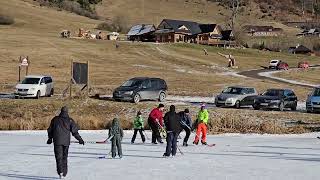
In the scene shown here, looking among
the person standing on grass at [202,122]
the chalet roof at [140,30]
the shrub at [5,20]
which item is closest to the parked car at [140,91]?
the person standing on grass at [202,122]

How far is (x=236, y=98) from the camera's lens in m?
37.3

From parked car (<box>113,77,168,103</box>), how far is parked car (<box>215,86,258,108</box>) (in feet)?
12.1

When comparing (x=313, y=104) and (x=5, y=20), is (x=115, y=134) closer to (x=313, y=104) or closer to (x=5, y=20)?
(x=313, y=104)

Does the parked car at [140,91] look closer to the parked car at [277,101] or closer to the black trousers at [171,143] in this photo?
the parked car at [277,101]

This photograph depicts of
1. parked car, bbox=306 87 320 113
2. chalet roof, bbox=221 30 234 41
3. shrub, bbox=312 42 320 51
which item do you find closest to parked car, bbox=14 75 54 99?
parked car, bbox=306 87 320 113

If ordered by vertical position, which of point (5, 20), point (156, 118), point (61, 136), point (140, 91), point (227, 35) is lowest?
point (140, 91)

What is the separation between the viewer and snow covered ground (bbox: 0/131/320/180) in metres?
15.2

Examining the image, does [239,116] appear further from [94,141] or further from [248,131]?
[94,141]

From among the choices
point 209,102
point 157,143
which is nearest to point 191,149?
point 157,143

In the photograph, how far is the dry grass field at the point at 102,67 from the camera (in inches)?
1283

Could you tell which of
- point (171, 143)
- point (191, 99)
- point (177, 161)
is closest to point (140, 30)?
point (191, 99)

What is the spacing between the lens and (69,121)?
14609 millimetres

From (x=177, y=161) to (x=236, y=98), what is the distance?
20010 millimetres

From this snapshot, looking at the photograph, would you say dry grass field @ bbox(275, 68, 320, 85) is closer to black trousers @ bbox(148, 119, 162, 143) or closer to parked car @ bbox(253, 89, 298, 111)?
parked car @ bbox(253, 89, 298, 111)
